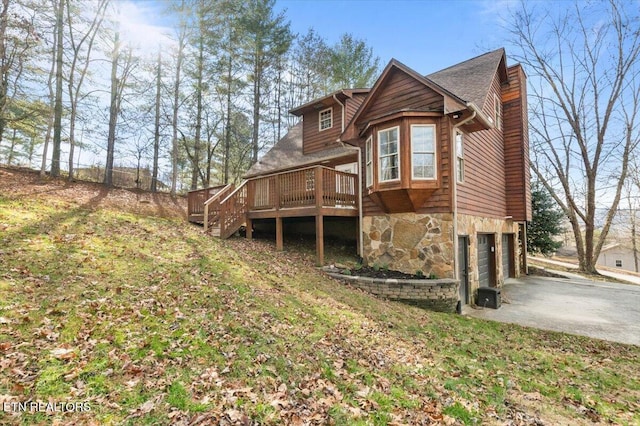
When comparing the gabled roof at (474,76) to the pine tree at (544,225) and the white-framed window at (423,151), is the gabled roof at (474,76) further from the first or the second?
the pine tree at (544,225)

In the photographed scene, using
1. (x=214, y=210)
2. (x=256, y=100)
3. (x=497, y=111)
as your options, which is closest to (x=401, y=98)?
(x=497, y=111)

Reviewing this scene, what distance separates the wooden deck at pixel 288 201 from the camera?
9.23 meters

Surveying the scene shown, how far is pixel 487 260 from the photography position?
11008mm

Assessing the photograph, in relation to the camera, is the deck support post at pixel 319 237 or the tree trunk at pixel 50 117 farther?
the tree trunk at pixel 50 117

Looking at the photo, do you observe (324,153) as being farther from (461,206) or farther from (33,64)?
(33,64)

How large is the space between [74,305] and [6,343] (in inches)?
39.2

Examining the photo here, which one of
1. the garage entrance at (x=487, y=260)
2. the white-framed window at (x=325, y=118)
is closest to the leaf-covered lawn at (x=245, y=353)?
the garage entrance at (x=487, y=260)

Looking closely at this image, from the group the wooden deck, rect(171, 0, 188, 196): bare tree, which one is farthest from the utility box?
rect(171, 0, 188, 196): bare tree

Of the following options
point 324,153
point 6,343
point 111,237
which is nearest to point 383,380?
point 6,343

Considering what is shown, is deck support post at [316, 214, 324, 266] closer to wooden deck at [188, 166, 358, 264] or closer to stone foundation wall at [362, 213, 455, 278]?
wooden deck at [188, 166, 358, 264]

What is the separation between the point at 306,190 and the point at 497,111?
8628mm

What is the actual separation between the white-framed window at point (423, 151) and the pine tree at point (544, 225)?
11.5 m

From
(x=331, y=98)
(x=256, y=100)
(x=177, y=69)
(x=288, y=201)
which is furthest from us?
(x=256, y=100)

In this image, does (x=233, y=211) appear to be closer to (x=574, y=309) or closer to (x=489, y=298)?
(x=489, y=298)
